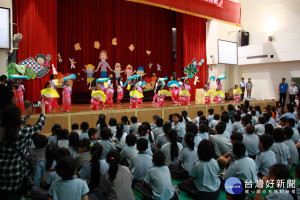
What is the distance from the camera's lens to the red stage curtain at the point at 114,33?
11.7 m

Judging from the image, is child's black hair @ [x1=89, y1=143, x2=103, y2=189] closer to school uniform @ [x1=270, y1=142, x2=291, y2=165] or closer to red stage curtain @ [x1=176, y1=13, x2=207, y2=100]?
school uniform @ [x1=270, y1=142, x2=291, y2=165]

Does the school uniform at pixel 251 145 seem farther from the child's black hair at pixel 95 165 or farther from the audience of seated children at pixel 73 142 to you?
the audience of seated children at pixel 73 142

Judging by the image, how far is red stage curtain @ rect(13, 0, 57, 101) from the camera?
9.10 metres

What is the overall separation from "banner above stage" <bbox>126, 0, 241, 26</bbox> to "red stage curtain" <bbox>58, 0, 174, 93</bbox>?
371 cm

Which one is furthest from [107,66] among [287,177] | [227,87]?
[287,177]

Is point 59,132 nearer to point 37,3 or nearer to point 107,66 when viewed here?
point 37,3

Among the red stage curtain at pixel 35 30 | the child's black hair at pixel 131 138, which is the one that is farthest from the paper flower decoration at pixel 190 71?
the child's black hair at pixel 131 138

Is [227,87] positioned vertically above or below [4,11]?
below

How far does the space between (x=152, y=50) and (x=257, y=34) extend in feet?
20.5

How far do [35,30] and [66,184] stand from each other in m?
8.61

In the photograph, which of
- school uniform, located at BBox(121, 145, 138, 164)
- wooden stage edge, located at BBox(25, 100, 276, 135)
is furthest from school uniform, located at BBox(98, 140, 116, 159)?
wooden stage edge, located at BBox(25, 100, 276, 135)

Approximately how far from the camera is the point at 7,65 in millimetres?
8109

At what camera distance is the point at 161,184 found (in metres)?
2.77

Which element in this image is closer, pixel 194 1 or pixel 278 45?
pixel 194 1
